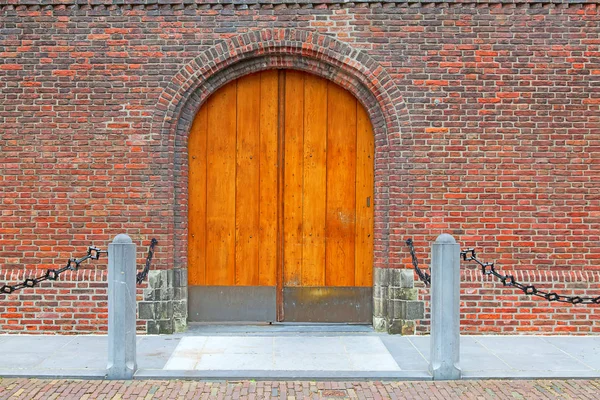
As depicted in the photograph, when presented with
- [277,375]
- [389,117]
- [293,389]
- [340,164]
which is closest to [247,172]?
[340,164]

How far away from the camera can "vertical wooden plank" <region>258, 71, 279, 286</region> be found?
7535 millimetres

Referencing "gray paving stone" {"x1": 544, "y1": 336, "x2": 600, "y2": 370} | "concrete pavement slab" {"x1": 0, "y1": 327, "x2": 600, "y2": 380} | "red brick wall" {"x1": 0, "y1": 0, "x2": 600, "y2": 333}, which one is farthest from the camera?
"red brick wall" {"x1": 0, "y1": 0, "x2": 600, "y2": 333}

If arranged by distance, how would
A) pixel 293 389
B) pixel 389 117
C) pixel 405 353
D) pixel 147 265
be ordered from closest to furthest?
1. pixel 293 389
2. pixel 405 353
3. pixel 147 265
4. pixel 389 117

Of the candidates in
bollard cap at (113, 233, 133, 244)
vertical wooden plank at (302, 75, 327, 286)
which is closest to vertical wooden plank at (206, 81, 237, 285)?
vertical wooden plank at (302, 75, 327, 286)

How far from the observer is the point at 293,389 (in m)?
5.30

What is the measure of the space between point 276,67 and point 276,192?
162 cm

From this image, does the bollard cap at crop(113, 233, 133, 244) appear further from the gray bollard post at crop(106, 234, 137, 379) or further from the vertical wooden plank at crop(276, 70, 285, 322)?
the vertical wooden plank at crop(276, 70, 285, 322)

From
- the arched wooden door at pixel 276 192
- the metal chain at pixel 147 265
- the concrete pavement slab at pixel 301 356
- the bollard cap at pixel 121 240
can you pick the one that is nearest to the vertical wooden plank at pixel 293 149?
the arched wooden door at pixel 276 192

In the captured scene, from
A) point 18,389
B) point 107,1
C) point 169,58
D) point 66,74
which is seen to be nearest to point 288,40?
point 169,58

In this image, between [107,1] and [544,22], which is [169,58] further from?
[544,22]

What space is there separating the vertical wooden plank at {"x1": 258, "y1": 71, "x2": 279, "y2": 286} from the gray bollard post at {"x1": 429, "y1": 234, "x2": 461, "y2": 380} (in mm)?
2651

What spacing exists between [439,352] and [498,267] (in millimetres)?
2140

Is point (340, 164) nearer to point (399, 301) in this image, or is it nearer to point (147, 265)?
point (399, 301)

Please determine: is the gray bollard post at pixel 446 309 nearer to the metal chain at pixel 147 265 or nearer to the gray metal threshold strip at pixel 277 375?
the gray metal threshold strip at pixel 277 375
